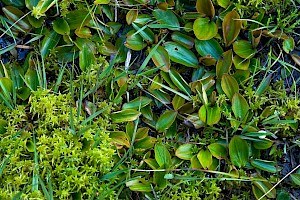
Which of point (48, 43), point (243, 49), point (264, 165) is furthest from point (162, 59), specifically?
point (264, 165)

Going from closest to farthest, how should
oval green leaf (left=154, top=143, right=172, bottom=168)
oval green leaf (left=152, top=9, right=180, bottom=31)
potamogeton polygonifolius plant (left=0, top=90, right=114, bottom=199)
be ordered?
1. potamogeton polygonifolius plant (left=0, top=90, right=114, bottom=199)
2. oval green leaf (left=154, top=143, right=172, bottom=168)
3. oval green leaf (left=152, top=9, right=180, bottom=31)

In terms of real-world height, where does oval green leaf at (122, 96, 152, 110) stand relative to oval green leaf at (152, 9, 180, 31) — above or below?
below

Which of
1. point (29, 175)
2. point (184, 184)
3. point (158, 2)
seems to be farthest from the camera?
point (158, 2)

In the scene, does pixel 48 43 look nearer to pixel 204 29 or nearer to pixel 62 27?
pixel 62 27

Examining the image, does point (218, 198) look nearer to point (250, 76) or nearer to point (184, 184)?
point (184, 184)

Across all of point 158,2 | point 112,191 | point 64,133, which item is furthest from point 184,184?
point 158,2

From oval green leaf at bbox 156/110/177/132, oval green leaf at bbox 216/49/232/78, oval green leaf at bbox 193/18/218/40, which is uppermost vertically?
oval green leaf at bbox 193/18/218/40

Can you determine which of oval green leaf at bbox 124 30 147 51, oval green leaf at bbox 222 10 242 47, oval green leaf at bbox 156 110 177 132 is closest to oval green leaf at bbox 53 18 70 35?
oval green leaf at bbox 124 30 147 51

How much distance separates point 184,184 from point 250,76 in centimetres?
44

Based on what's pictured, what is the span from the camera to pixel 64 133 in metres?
1.29

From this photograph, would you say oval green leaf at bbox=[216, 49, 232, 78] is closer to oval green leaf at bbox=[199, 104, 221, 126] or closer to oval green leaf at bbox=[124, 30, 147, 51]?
oval green leaf at bbox=[199, 104, 221, 126]

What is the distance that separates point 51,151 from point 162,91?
433 mm

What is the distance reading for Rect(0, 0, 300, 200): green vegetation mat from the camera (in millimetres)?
1335

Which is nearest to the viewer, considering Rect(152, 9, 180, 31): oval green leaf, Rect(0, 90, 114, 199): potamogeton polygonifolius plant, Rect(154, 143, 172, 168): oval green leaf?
Rect(0, 90, 114, 199): potamogeton polygonifolius plant
